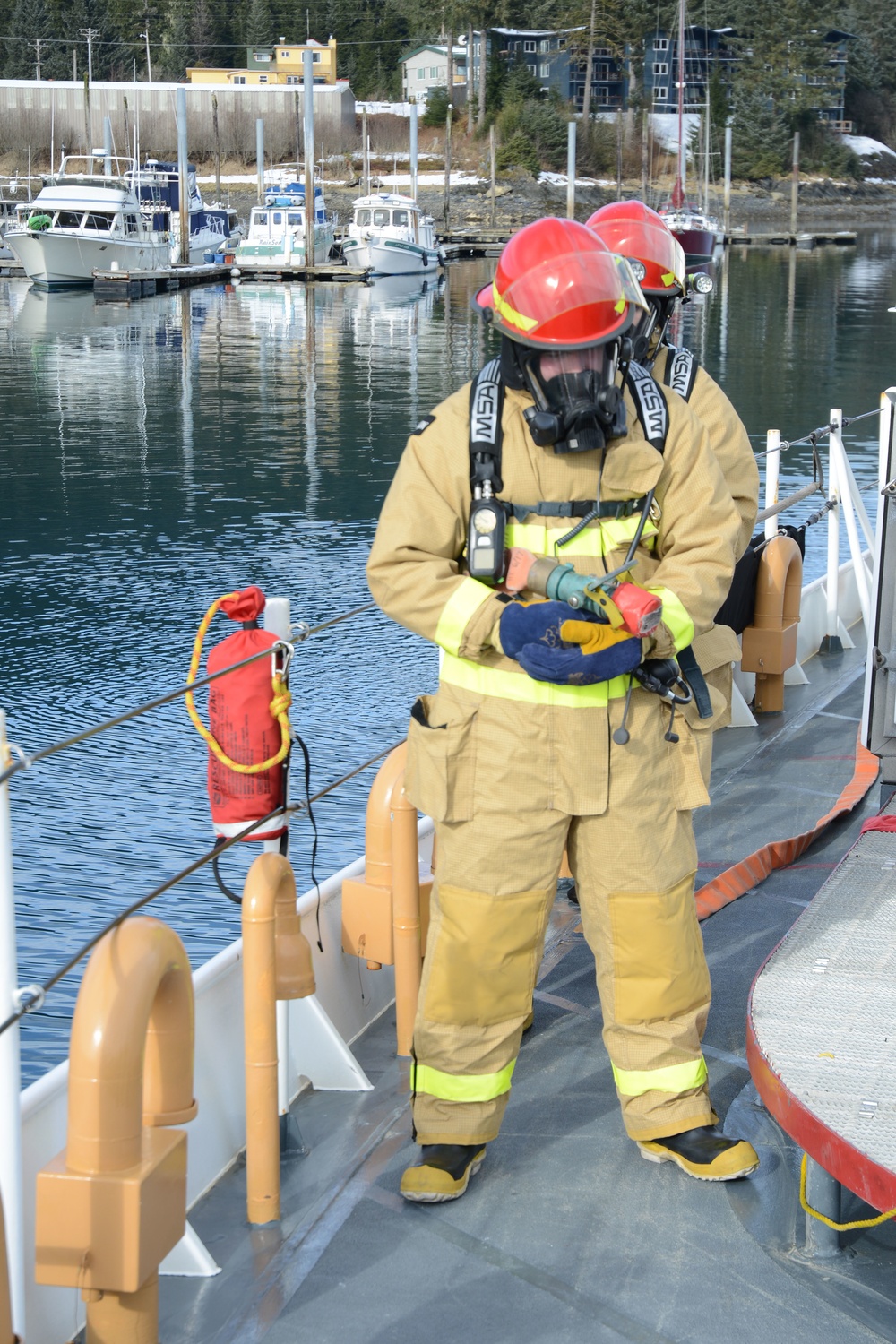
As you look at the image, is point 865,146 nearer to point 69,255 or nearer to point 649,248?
point 69,255

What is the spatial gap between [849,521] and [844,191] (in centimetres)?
9320

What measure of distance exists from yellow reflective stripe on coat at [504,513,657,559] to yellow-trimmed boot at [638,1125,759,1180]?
3.90 feet

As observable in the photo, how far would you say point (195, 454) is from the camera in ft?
62.1

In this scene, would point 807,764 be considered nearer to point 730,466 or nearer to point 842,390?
point 730,466

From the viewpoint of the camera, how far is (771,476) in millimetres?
6805

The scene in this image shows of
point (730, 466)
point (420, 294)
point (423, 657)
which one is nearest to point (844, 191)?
point (420, 294)

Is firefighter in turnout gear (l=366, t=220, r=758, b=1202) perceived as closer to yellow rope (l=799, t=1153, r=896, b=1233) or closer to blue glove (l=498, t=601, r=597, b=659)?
blue glove (l=498, t=601, r=597, b=659)

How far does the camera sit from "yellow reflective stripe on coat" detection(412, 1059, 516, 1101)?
2.99 meters

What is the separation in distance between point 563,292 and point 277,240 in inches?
1972

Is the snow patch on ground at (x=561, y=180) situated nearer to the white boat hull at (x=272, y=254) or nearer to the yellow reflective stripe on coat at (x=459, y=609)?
the white boat hull at (x=272, y=254)

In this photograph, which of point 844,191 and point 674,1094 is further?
point 844,191

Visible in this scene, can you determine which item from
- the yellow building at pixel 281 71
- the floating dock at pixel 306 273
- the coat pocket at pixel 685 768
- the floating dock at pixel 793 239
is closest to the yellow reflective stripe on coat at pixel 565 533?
the coat pocket at pixel 685 768

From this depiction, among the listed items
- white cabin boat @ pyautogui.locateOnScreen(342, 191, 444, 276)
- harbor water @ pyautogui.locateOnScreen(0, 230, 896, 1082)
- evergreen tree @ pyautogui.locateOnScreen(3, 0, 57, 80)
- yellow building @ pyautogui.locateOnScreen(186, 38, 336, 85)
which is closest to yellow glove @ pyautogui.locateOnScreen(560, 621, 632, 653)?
harbor water @ pyautogui.locateOnScreen(0, 230, 896, 1082)

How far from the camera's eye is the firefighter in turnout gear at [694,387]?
10.6 ft
